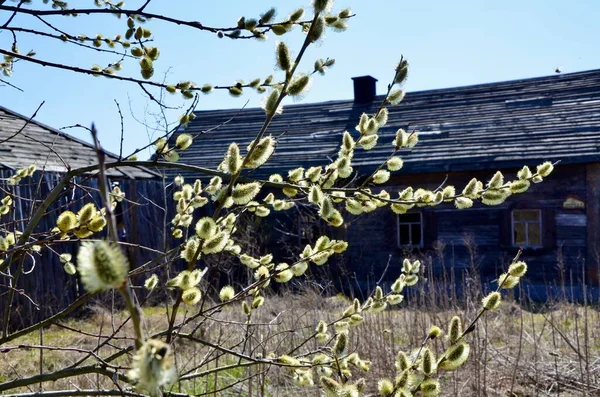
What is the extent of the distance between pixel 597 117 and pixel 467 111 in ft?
8.50

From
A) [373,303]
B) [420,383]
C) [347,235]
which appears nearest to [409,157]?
[347,235]

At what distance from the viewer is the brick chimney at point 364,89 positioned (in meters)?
14.5

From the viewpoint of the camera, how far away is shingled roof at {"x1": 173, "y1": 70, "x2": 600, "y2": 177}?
10.5 meters

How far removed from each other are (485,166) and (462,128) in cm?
180

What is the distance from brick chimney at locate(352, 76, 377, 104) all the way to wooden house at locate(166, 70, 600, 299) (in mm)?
384

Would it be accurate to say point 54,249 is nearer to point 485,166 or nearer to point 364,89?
point 485,166

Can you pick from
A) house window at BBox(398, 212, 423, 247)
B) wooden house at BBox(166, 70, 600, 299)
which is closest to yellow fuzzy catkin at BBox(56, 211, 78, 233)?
wooden house at BBox(166, 70, 600, 299)

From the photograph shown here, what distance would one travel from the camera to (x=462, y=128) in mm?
11961

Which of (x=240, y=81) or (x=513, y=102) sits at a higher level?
(x=513, y=102)

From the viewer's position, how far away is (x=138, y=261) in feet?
32.1

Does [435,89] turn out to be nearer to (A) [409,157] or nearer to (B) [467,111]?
(B) [467,111]

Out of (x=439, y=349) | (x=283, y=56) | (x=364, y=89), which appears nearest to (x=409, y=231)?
(x=364, y=89)

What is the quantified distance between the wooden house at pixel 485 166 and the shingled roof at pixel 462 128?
0.02 metres

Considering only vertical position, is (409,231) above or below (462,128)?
below
